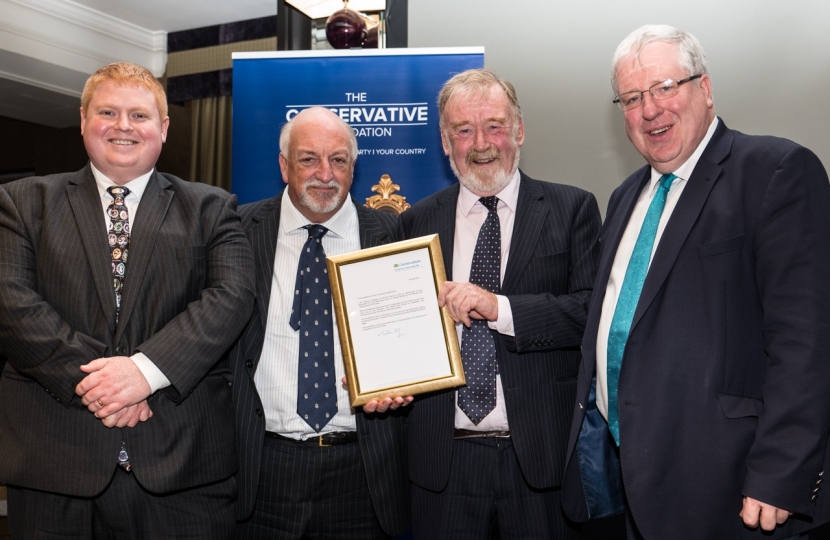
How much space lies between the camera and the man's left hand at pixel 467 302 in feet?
7.59

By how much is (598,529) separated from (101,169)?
3.26 meters

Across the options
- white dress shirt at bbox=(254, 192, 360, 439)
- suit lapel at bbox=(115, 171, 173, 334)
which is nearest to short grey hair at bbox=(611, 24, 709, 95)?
white dress shirt at bbox=(254, 192, 360, 439)

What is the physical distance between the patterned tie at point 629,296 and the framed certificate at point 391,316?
50cm

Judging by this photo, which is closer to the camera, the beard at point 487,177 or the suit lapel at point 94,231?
the suit lapel at point 94,231

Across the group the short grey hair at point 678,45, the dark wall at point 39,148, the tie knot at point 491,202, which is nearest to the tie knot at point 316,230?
the tie knot at point 491,202

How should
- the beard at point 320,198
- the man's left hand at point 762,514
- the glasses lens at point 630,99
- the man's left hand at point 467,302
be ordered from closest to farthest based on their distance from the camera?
the man's left hand at point 762,514
the glasses lens at point 630,99
the man's left hand at point 467,302
the beard at point 320,198

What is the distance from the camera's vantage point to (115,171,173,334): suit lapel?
2242 millimetres

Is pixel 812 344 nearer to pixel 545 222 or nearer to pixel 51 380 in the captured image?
pixel 545 222

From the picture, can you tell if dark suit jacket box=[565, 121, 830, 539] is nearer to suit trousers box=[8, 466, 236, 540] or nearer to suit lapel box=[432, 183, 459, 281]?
suit lapel box=[432, 183, 459, 281]

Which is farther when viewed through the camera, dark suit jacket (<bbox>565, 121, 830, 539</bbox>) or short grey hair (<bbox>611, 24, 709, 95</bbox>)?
short grey hair (<bbox>611, 24, 709, 95</bbox>)

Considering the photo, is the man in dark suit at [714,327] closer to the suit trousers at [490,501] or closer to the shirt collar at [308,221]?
the suit trousers at [490,501]

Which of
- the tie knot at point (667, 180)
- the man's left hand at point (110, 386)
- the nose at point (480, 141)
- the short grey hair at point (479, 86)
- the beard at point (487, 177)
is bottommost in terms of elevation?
the man's left hand at point (110, 386)

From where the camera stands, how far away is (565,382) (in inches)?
97.7

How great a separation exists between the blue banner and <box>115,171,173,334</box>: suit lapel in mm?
1370
